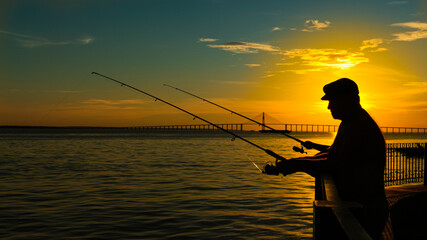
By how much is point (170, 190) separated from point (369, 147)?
1773 cm

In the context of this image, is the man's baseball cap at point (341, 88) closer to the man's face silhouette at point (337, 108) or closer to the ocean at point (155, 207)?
the man's face silhouette at point (337, 108)

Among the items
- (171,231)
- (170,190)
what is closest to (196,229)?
(171,231)

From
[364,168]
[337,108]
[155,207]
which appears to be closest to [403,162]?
[155,207]

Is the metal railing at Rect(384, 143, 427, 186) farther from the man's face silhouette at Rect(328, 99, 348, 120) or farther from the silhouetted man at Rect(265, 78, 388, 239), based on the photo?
the silhouetted man at Rect(265, 78, 388, 239)

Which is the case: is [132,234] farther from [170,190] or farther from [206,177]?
[206,177]

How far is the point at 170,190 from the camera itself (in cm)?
2092

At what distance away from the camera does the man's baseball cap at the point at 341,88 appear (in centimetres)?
404

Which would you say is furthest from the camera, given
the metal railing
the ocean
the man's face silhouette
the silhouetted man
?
the metal railing

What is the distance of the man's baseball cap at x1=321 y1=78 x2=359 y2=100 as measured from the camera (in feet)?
13.3

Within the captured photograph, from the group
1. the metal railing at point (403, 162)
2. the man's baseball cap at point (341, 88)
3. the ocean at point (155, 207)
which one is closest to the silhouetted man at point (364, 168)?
the man's baseball cap at point (341, 88)

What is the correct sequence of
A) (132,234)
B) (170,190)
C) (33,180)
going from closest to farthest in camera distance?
(132,234), (170,190), (33,180)

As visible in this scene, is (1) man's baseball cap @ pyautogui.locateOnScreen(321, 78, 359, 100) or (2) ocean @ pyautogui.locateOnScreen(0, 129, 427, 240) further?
(2) ocean @ pyautogui.locateOnScreen(0, 129, 427, 240)

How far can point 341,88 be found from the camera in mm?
4055

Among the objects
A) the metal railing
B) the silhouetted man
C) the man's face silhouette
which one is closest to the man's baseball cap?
the man's face silhouette
